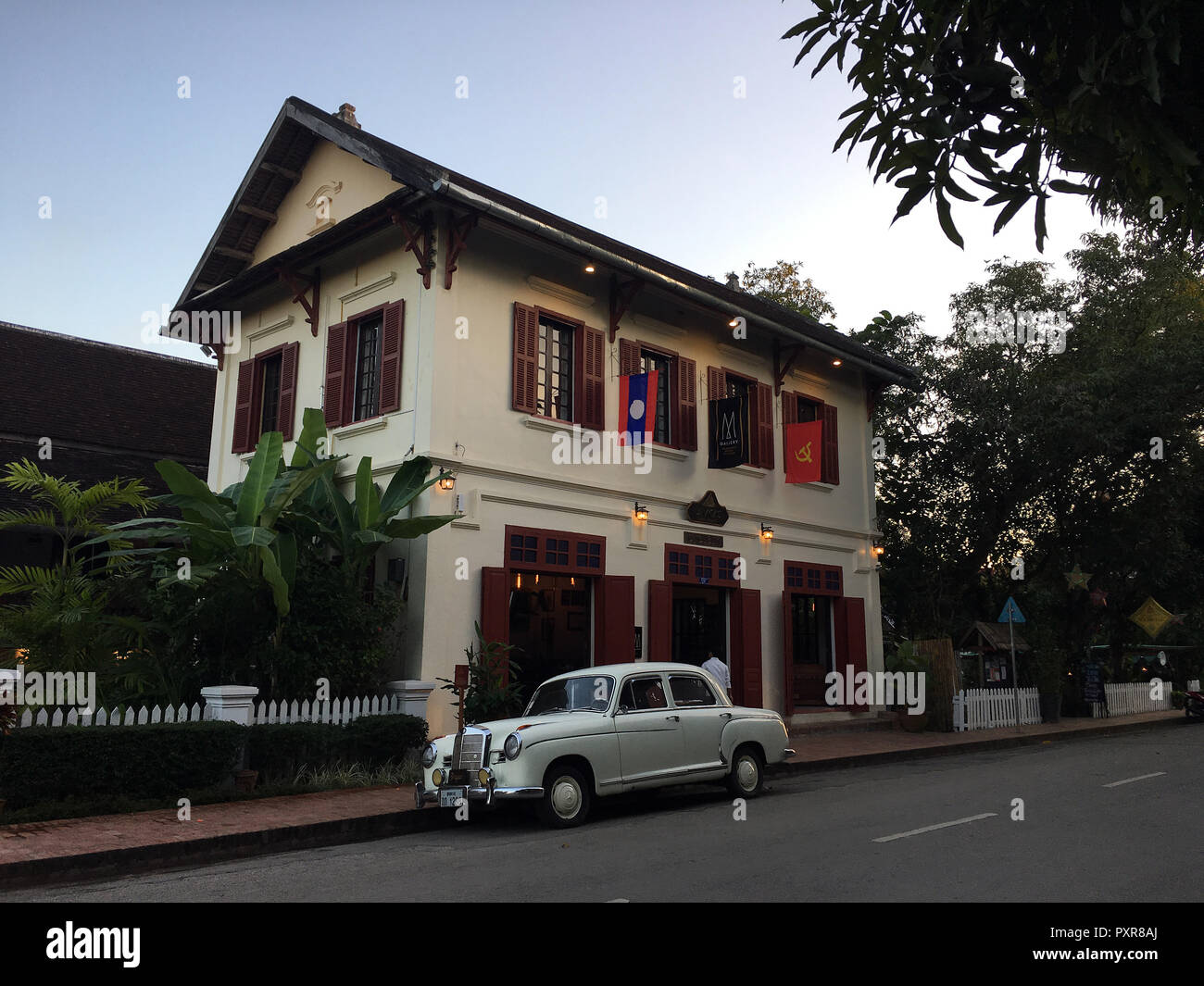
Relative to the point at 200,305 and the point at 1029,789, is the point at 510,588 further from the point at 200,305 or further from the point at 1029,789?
the point at 200,305

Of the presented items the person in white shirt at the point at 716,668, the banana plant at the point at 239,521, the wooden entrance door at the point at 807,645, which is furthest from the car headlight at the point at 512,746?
the wooden entrance door at the point at 807,645

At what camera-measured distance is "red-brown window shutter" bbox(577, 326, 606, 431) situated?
16.3 metres

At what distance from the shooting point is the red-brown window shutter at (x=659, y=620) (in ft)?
54.7

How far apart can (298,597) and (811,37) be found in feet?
31.0

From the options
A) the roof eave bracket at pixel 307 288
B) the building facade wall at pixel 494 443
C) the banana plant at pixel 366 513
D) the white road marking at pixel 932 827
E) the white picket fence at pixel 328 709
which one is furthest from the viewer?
the roof eave bracket at pixel 307 288

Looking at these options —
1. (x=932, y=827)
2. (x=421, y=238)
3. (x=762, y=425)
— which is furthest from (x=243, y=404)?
(x=932, y=827)

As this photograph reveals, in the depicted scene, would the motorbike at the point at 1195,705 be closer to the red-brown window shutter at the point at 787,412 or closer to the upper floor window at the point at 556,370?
the red-brown window shutter at the point at 787,412

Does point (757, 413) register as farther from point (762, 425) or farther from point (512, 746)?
point (512, 746)

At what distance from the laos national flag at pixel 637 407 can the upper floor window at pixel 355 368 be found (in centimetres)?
392

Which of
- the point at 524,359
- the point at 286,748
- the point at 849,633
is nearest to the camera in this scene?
the point at 286,748

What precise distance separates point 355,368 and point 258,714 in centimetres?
640

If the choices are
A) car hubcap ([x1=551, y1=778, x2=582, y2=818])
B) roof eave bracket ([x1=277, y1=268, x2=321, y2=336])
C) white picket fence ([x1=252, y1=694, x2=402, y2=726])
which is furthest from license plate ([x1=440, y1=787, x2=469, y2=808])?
roof eave bracket ([x1=277, y1=268, x2=321, y2=336])

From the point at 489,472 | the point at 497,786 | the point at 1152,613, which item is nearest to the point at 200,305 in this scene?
the point at 489,472

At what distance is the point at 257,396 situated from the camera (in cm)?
1838
